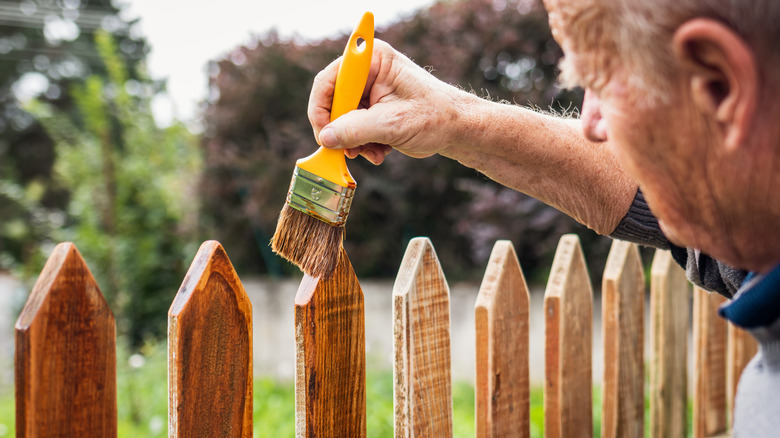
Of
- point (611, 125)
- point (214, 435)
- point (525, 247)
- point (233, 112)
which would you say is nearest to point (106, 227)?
point (233, 112)

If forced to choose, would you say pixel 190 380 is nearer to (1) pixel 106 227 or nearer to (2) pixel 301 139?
(2) pixel 301 139

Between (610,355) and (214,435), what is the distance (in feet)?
3.78

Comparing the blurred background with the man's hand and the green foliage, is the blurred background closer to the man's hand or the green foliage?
the green foliage

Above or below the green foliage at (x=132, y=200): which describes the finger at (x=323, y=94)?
below

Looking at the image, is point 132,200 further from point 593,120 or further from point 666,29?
point 666,29

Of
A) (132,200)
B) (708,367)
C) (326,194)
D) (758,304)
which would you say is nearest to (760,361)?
(758,304)

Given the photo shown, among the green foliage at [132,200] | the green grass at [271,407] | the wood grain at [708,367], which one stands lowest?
the green grass at [271,407]

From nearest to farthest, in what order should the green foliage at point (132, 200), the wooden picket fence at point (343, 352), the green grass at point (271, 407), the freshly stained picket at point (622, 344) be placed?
the wooden picket fence at point (343, 352) → the freshly stained picket at point (622, 344) → the green grass at point (271, 407) → the green foliage at point (132, 200)

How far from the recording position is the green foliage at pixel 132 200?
536 cm

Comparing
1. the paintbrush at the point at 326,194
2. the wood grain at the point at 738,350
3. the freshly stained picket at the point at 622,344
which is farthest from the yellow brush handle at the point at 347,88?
the wood grain at the point at 738,350

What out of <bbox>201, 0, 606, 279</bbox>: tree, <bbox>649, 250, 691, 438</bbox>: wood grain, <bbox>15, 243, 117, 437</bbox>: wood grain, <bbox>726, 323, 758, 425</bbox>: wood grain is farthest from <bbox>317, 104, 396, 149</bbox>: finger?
→ <bbox>201, 0, 606, 279</bbox>: tree

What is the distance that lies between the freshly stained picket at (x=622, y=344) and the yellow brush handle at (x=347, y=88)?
92 centimetres

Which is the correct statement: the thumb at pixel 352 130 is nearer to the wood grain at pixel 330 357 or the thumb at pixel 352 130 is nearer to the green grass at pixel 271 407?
the wood grain at pixel 330 357

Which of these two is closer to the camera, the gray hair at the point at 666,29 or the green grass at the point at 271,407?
the gray hair at the point at 666,29
